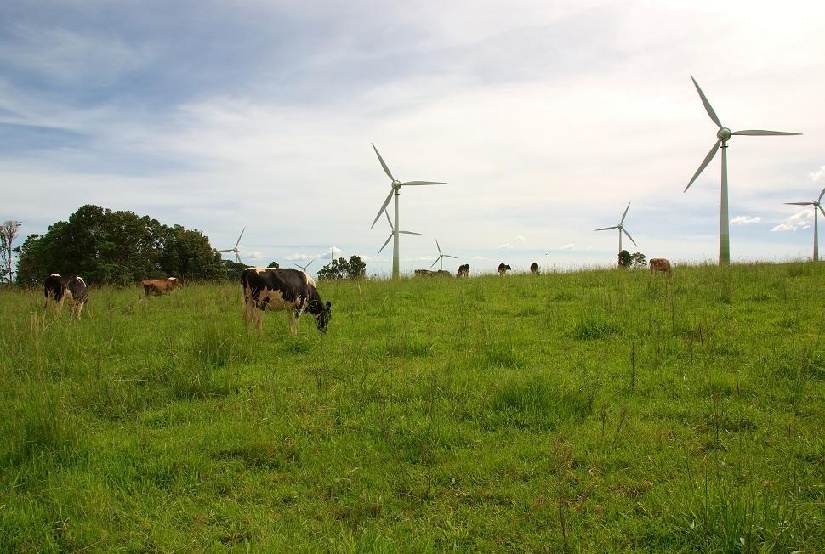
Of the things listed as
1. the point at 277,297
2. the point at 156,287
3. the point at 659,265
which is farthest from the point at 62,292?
the point at 659,265

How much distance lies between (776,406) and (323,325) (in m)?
8.67

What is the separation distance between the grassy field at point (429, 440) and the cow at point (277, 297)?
5.38ft

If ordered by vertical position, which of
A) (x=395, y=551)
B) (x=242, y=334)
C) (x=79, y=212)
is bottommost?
(x=395, y=551)

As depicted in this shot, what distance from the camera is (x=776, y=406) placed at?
6711 millimetres

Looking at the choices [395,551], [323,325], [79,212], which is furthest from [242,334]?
[79,212]

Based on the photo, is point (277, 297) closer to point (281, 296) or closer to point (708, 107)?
point (281, 296)

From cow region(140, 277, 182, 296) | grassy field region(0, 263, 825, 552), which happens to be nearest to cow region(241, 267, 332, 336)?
grassy field region(0, 263, 825, 552)

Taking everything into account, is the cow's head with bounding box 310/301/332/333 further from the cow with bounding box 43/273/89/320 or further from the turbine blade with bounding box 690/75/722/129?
the turbine blade with bounding box 690/75/722/129

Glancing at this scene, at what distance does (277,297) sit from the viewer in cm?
1292

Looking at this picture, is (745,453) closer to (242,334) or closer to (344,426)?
(344,426)

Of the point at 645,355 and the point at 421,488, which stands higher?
the point at 645,355

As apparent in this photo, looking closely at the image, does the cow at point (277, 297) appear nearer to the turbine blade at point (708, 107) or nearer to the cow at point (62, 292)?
the cow at point (62, 292)

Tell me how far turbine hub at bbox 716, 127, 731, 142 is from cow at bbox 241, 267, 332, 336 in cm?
2583

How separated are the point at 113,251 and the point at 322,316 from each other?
4064cm
